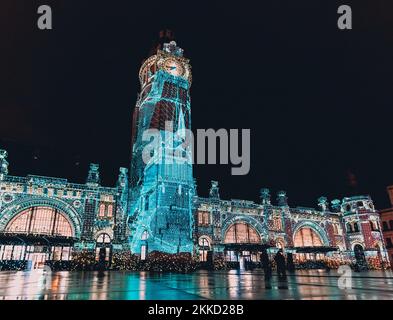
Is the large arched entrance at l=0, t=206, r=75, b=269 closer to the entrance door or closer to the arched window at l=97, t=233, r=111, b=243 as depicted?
the entrance door

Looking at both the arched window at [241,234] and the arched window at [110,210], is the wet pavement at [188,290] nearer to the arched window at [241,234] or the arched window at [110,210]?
the arched window at [110,210]

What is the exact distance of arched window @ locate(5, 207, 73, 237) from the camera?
103 ft

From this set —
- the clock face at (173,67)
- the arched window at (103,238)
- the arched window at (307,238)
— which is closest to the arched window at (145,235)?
the arched window at (103,238)

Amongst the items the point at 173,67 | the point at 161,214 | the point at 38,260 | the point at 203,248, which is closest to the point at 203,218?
the point at 203,248

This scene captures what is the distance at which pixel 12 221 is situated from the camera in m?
31.2

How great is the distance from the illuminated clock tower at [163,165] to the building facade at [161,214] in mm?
127

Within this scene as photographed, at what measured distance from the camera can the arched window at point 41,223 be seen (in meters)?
31.4

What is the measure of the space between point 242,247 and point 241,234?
494cm

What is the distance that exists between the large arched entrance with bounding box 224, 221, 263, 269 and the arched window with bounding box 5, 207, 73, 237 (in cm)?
2084

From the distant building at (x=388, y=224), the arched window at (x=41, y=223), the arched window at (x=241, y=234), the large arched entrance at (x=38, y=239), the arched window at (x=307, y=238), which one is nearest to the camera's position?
the large arched entrance at (x=38, y=239)

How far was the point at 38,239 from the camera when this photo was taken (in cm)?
2948

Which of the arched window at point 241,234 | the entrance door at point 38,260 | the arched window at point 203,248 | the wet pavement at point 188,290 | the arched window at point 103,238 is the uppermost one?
the arched window at point 241,234
